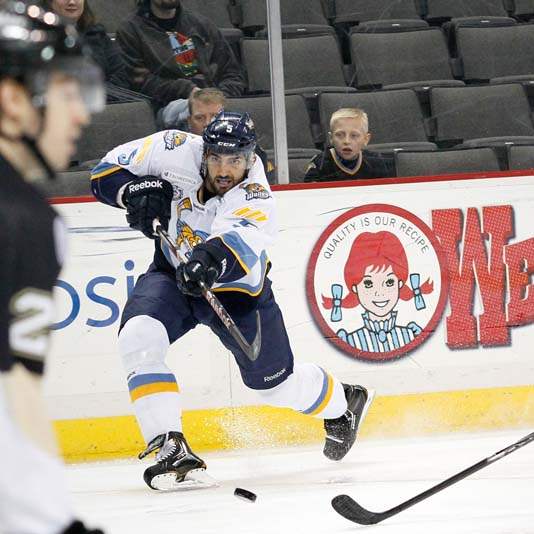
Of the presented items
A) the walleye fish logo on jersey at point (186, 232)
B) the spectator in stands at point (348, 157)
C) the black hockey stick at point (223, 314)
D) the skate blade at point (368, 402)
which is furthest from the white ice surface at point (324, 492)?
the spectator in stands at point (348, 157)

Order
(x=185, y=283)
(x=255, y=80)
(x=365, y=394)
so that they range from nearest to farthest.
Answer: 1. (x=185, y=283)
2. (x=365, y=394)
3. (x=255, y=80)

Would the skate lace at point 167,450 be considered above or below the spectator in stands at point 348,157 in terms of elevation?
below

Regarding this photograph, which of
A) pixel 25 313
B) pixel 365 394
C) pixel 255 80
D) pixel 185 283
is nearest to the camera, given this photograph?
pixel 25 313

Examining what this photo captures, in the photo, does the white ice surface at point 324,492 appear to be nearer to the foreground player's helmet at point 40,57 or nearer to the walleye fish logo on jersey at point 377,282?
the walleye fish logo on jersey at point 377,282

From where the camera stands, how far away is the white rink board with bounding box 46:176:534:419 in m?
4.39

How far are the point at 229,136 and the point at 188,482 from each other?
3.46 feet

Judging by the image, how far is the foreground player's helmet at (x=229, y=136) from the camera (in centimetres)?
372

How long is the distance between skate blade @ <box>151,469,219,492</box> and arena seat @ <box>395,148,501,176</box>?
1432mm

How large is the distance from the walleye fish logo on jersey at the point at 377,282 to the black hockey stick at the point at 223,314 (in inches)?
26.0

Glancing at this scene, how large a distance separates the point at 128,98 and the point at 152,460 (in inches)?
50.4

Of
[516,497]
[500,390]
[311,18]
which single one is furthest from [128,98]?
[516,497]

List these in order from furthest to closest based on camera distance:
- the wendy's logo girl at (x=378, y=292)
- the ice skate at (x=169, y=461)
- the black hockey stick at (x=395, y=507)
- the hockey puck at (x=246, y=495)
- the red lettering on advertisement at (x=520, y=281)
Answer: the red lettering on advertisement at (x=520, y=281), the wendy's logo girl at (x=378, y=292), the ice skate at (x=169, y=461), the hockey puck at (x=246, y=495), the black hockey stick at (x=395, y=507)

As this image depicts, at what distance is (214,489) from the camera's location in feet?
12.6

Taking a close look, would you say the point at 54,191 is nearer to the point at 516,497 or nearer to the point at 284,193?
the point at 284,193
